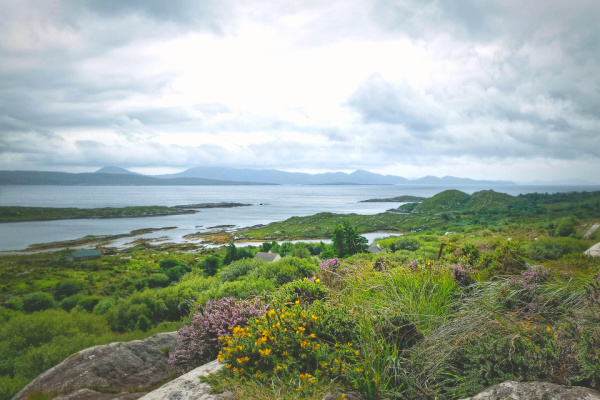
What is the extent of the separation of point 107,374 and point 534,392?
714 centimetres

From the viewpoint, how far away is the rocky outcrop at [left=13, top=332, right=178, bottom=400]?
573 cm

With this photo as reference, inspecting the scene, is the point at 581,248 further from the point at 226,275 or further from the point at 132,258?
the point at 132,258

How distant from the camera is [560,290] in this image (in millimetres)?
4914

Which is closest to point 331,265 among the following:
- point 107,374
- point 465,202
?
point 107,374

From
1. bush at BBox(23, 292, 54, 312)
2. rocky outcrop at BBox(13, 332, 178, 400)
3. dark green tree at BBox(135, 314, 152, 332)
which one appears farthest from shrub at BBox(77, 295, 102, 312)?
rocky outcrop at BBox(13, 332, 178, 400)

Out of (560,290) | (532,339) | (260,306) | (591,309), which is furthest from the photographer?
(260,306)

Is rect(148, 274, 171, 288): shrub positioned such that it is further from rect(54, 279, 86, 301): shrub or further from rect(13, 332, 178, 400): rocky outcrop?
rect(13, 332, 178, 400): rocky outcrop

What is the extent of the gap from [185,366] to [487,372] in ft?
16.3

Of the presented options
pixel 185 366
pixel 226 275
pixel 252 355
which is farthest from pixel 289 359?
pixel 226 275

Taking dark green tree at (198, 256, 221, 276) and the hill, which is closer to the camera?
dark green tree at (198, 256, 221, 276)

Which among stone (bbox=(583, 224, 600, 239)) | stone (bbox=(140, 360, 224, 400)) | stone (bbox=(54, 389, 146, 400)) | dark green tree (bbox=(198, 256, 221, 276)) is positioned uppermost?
stone (bbox=(140, 360, 224, 400))

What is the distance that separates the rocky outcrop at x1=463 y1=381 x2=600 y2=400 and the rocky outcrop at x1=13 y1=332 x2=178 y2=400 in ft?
16.9

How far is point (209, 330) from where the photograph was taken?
556 cm

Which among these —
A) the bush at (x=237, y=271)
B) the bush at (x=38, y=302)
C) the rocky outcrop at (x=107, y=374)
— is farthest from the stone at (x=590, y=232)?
the bush at (x=38, y=302)
